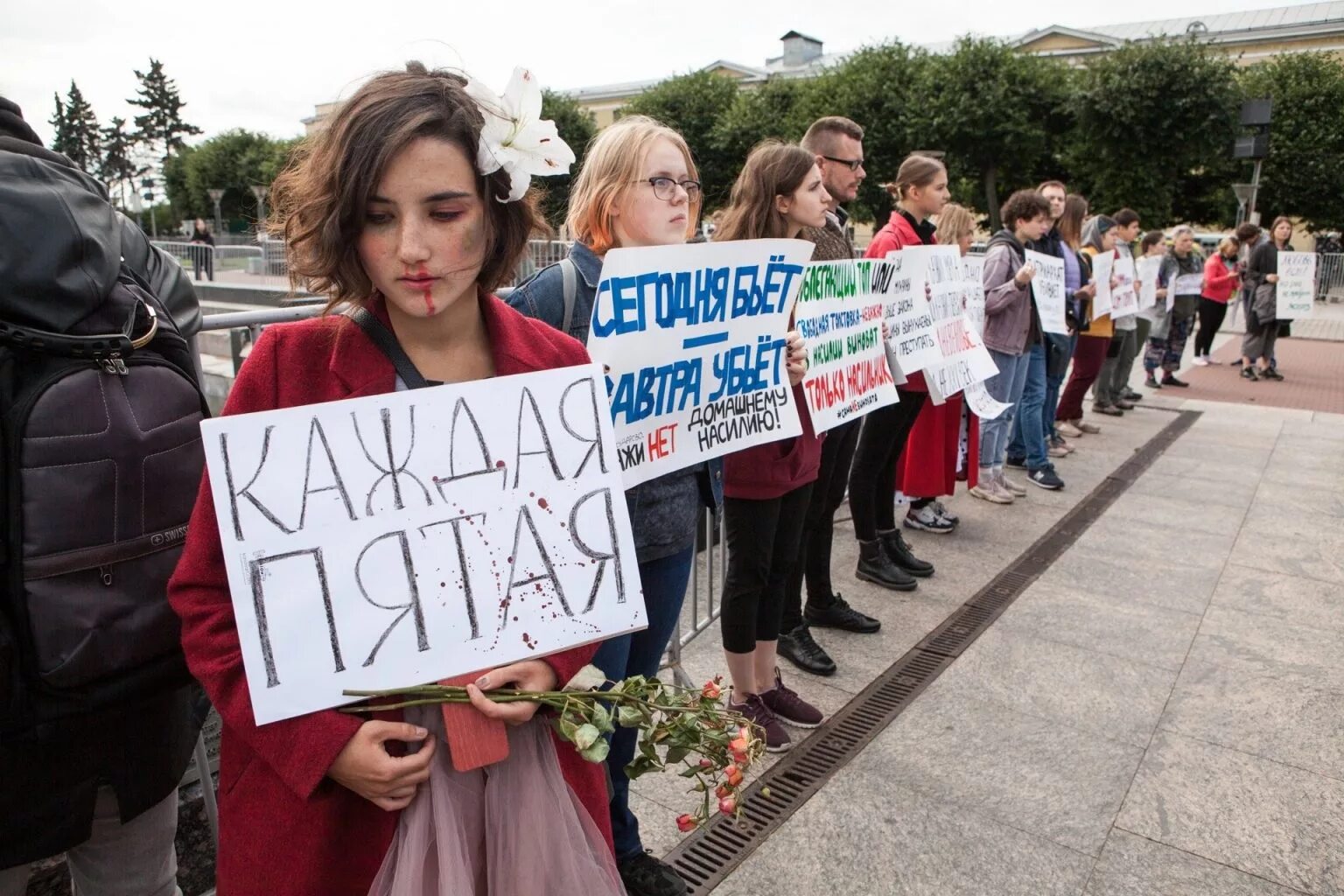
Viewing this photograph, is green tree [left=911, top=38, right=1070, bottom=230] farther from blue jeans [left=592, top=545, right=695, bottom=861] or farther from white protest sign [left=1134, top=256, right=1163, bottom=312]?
blue jeans [left=592, top=545, right=695, bottom=861]

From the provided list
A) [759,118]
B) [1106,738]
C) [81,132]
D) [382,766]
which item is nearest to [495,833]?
[382,766]

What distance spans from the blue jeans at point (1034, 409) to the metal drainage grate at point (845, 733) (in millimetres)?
1238

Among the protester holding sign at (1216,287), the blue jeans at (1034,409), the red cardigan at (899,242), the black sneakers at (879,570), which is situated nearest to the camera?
the red cardigan at (899,242)

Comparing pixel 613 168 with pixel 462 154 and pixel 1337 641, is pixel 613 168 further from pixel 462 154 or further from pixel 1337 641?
pixel 1337 641

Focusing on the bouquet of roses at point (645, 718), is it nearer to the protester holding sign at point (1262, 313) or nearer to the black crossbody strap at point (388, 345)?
the black crossbody strap at point (388, 345)

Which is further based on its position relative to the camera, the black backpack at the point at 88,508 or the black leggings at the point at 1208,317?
the black leggings at the point at 1208,317

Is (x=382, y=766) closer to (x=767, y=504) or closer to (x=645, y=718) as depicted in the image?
(x=645, y=718)

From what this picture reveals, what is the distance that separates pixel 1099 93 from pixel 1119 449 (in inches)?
1152

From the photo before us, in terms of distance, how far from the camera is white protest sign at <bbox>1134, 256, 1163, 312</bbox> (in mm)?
9242

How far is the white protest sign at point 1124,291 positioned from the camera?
814cm

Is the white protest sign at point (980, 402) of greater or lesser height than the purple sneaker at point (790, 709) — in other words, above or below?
above

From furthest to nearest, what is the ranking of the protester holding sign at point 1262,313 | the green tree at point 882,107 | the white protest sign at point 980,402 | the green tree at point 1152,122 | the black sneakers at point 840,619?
the green tree at point 882,107, the green tree at point 1152,122, the protester holding sign at point 1262,313, the white protest sign at point 980,402, the black sneakers at point 840,619

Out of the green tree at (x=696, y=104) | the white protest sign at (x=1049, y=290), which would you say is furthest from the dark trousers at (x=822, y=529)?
the green tree at (x=696, y=104)

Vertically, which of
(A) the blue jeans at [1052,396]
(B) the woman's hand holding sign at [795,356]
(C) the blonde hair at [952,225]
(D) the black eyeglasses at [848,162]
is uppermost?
(D) the black eyeglasses at [848,162]
